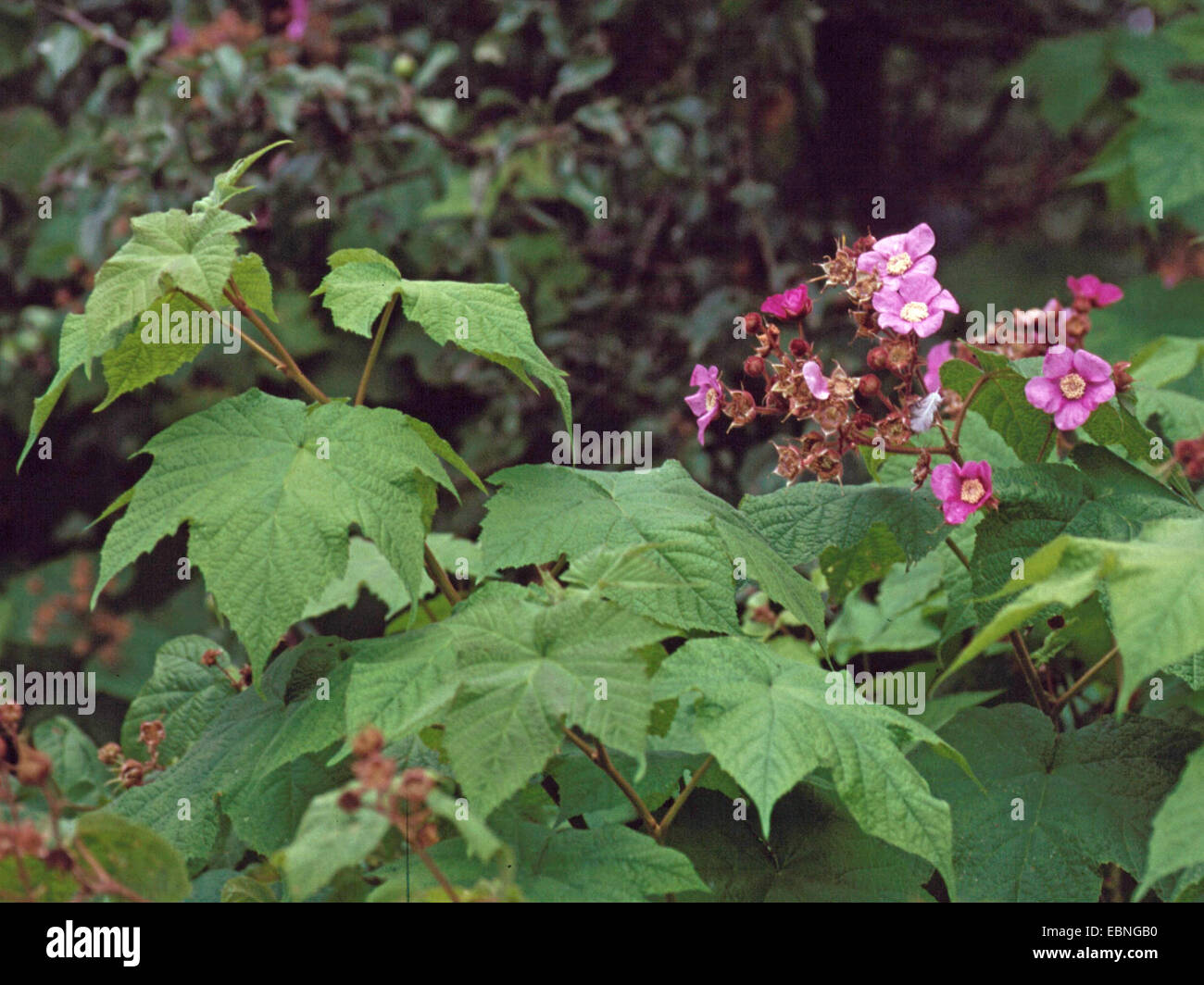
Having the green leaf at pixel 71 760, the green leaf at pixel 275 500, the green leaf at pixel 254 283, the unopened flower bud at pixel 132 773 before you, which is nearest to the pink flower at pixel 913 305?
the green leaf at pixel 275 500

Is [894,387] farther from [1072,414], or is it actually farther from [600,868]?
[600,868]

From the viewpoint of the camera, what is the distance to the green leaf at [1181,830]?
0.78 m

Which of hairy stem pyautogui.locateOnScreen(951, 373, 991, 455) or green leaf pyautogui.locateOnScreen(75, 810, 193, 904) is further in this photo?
hairy stem pyautogui.locateOnScreen(951, 373, 991, 455)

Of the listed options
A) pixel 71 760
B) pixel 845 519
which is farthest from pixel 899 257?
pixel 71 760

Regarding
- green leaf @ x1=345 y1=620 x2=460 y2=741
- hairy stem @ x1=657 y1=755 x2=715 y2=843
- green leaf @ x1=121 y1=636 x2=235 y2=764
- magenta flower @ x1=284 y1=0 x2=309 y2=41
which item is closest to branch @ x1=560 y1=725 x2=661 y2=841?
hairy stem @ x1=657 y1=755 x2=715 y2=843

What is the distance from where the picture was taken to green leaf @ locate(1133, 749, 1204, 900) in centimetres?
78

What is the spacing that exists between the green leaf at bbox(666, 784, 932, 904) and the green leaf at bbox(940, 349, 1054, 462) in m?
0.41

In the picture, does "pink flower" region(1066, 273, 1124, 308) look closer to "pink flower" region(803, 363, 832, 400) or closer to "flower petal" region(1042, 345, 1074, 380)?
"flower petal" region(1042, 345, 1074, 380)

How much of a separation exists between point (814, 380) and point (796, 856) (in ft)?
1.39

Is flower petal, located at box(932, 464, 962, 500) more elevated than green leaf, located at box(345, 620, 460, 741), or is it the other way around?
flower petal, located at box(932, 464, 962, 500)

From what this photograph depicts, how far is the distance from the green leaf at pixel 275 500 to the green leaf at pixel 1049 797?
1.71 feet

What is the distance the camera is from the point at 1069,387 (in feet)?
3.75

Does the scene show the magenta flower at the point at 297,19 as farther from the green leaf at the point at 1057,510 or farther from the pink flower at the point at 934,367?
the green leaf at the point at 1057,510
